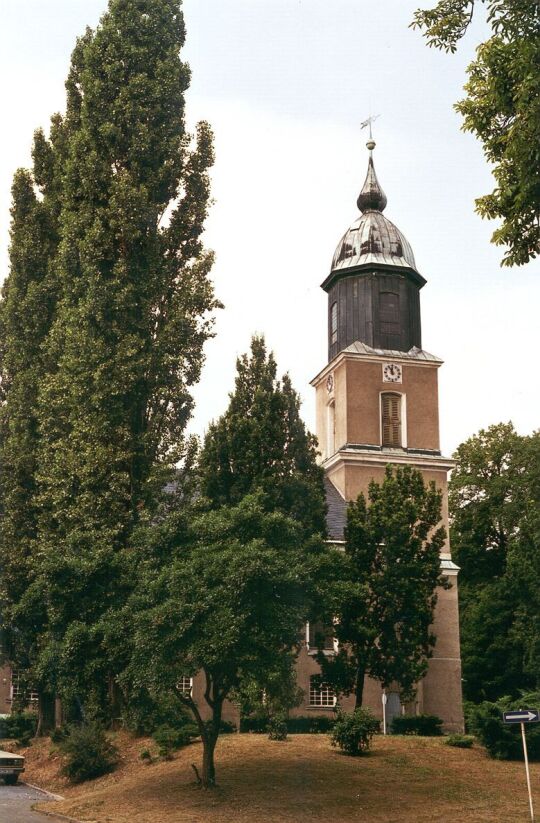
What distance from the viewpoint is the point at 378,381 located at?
45969 millimetres

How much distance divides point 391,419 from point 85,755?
2433 cm

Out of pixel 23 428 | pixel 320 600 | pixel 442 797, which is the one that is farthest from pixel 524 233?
pixel 23 428

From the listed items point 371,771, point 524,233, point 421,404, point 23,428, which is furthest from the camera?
point 421,404

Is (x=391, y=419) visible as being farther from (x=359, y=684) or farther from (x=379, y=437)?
(x=359, y=684)

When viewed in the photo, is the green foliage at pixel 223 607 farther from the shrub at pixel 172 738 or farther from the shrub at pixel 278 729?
the shrub at pixel 278 729

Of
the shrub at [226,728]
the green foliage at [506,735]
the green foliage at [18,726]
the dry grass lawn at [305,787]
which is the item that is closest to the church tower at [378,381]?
the shrub at [226,728]

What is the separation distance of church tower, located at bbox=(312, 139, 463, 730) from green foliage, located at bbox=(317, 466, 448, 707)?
27.7ft

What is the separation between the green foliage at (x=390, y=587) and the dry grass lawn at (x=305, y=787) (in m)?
3.52

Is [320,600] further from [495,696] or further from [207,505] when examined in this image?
[495,696]

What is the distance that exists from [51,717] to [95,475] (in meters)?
10.2

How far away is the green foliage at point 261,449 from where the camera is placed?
2662 centimetres

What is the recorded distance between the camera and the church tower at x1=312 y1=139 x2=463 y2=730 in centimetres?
4459

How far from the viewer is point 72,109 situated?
110 feet

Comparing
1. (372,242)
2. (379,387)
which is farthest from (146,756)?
(372,242)
